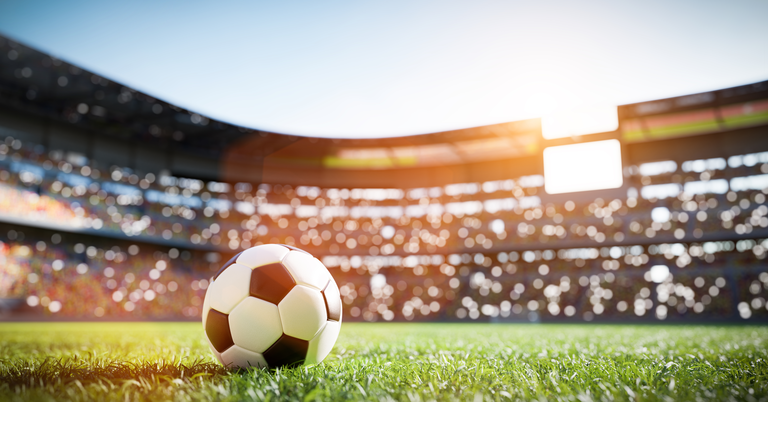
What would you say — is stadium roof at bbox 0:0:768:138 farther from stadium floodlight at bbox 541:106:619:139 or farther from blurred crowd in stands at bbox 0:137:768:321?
blurred crowd in stands at bbox 0:137:768:321

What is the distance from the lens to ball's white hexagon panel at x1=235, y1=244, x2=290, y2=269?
3039mm

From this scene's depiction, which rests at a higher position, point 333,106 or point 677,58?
point 333,106

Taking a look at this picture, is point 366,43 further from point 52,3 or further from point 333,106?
point 52,3

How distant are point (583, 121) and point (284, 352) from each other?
1970 cm

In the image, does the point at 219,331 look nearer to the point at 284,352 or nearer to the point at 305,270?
the point at 284,352

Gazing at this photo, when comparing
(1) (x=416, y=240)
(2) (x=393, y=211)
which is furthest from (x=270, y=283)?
(2) (x=393, y=211)

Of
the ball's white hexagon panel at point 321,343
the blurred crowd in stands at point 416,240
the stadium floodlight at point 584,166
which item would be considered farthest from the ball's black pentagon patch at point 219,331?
the blurred crowd in stands at point 416,240

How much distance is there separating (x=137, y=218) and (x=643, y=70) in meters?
24.3

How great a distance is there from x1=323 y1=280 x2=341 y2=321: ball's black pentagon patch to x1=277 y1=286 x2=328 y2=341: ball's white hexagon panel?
10cm

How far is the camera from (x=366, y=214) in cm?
2845

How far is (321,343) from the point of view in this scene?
3.07 meters

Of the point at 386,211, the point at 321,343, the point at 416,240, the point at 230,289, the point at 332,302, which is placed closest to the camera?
the point at 230,289

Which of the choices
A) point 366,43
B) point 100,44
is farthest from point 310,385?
point 100,44
